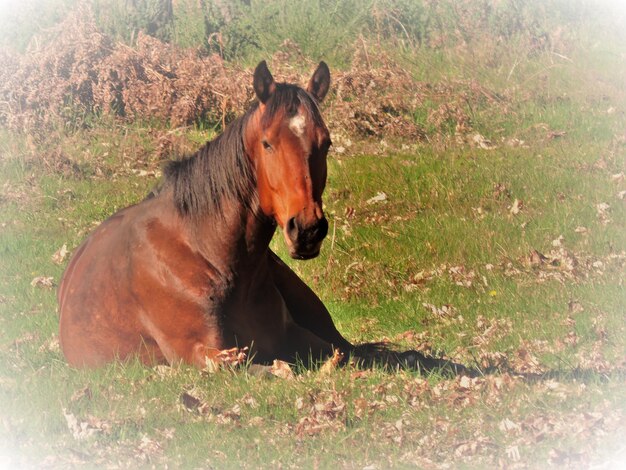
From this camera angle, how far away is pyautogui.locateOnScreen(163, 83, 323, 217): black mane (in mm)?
7340

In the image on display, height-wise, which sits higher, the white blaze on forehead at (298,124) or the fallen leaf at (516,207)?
the white blaze on forehead at (298,124)

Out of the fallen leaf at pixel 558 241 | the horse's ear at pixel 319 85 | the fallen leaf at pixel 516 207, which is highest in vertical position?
the horse's ear at pixel 319 85

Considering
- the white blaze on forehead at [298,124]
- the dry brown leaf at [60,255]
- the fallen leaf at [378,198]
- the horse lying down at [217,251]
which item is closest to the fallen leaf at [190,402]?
the horse lying down at [217,251]

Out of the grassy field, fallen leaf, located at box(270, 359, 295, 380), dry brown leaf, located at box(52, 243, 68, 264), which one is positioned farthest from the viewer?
dry brown leaf, located at box(52, 243, 68, 264)


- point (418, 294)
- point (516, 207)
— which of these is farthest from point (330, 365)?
point (516, 207)

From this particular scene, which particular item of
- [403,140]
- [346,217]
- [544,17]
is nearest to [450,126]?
[403,140]

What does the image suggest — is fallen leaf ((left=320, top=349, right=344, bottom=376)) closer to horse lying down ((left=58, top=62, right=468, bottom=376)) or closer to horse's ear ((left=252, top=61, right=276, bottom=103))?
horse lying down ((left=58, top=62, right=468, bottom=376))

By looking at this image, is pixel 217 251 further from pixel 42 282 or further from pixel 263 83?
pixel 42 282

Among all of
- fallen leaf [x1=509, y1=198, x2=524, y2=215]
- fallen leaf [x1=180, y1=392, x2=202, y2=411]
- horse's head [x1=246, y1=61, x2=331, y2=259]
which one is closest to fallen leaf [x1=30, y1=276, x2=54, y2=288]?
horse's head [x1=246, y1=61, x2=331, y2=259]

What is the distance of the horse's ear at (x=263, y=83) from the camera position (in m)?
7.04

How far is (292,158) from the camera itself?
6.82 metres

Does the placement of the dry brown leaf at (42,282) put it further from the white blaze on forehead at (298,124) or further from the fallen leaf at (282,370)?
the white blaze on forehead at (298,124)

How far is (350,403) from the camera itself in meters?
6.68

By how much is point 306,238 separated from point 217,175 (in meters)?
1.14
